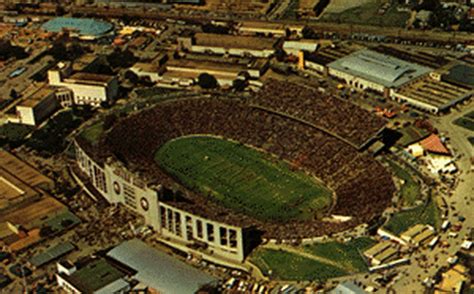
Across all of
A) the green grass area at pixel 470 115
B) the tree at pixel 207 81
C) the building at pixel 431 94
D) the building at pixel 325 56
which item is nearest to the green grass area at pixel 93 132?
the tree at pixel 207 81

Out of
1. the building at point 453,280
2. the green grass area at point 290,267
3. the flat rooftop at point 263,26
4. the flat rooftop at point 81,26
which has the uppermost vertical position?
the flat rooftop at point 263,26

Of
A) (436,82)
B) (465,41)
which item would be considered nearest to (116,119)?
(436,82)

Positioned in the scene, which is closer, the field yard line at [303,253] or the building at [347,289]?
the building at [347,289]

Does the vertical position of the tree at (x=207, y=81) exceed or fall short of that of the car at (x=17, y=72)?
it exceeds it

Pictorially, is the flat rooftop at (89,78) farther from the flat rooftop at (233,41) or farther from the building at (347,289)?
the building at (347,289)

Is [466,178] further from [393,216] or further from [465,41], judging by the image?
[465,41]

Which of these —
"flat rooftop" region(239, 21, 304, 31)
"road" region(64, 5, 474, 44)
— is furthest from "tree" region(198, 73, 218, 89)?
"road" region(64, 5, 474, 44)
